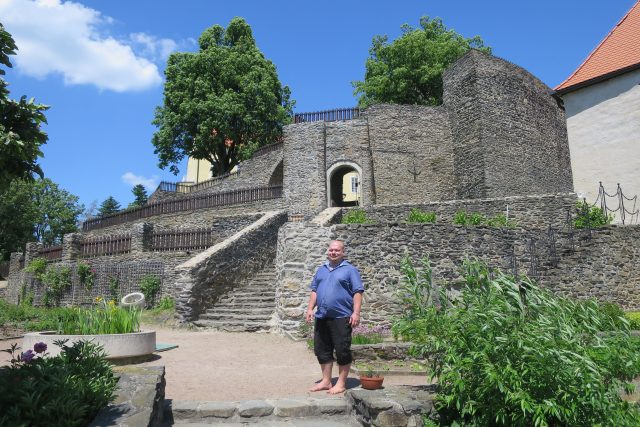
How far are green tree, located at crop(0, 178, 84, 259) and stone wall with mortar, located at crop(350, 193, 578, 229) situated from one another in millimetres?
26543

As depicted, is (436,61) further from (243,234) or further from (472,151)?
(243,234)

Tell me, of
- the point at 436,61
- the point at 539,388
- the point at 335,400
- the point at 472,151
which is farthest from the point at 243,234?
the point at 436,61

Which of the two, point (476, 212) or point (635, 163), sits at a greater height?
point (635, 163)

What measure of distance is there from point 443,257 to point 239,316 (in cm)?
497

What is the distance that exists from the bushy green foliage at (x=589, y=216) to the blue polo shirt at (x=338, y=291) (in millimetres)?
10939

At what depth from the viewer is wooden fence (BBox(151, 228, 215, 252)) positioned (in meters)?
17.0

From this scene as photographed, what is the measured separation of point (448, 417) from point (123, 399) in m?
2.87

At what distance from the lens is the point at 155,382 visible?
4.50 metres

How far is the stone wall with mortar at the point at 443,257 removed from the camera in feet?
35.1

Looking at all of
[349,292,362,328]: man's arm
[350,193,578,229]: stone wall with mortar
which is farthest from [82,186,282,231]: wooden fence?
[349,292,362,328]: man's arm

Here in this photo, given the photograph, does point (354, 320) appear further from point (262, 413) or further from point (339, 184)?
point (339, 184)

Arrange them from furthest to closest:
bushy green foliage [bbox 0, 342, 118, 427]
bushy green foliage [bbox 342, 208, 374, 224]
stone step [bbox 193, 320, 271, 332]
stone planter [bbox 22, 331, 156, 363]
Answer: bushy green foliage [bbox 342, 208, 374, 224]
stone step [bbox 193, 320, 271, 332]
stone planter [bbox 22, 331, 156, 363]
bushy green foliage [bbox 0, 342, 118, 427]

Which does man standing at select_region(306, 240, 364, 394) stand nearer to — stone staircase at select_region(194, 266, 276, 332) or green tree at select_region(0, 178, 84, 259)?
stone staircase at select_region(194, 266, 276, 332)

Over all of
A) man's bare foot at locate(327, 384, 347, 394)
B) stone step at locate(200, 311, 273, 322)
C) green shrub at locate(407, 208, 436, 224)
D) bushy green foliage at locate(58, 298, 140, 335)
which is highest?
green shrub at locate(407, 208, 436, 224)
